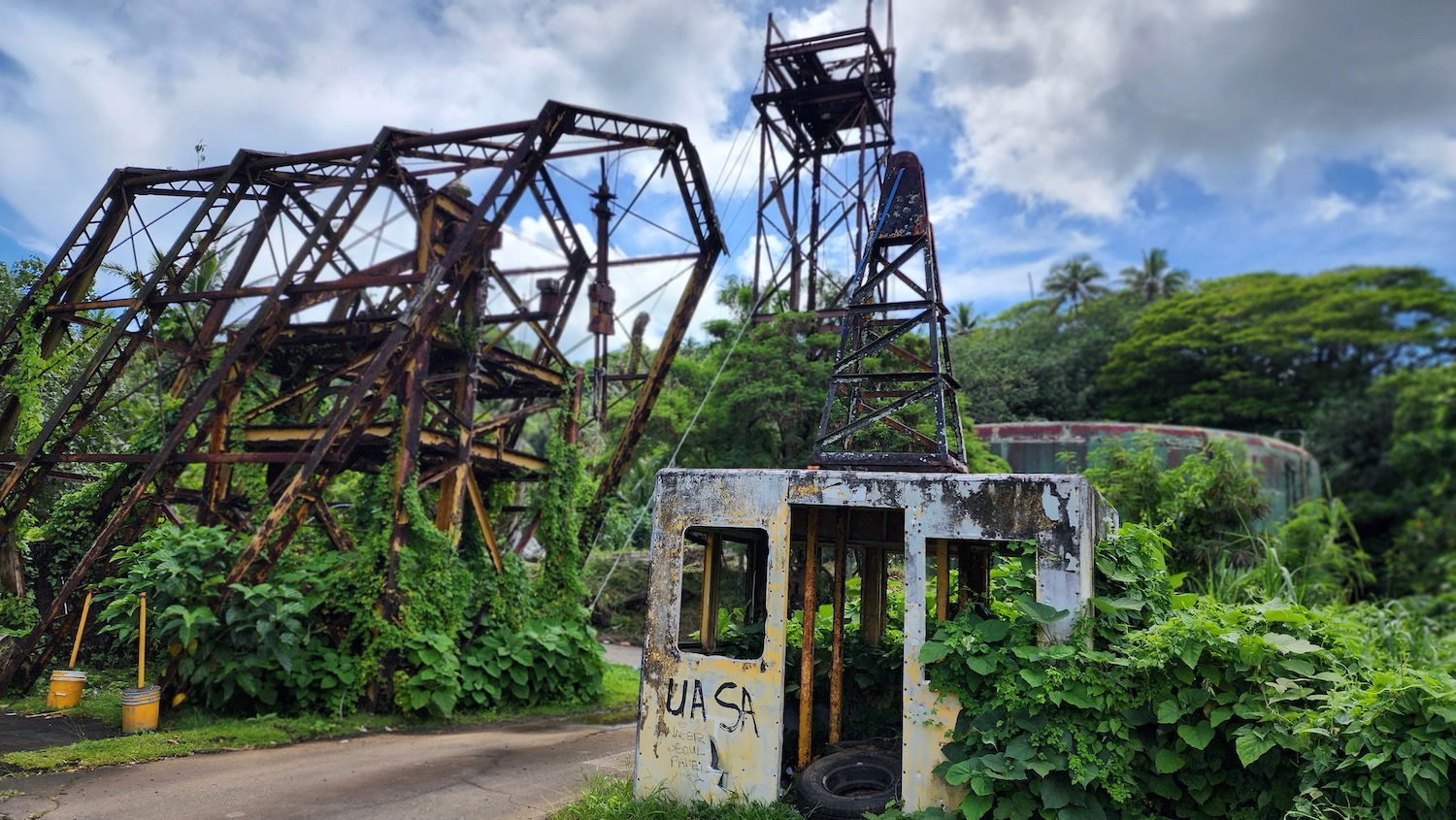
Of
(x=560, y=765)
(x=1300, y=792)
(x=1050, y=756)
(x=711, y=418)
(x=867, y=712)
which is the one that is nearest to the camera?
(x=1300, y=792)

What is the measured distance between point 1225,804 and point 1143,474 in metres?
9.91

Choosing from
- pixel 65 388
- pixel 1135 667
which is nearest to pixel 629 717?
pixel 1135 667

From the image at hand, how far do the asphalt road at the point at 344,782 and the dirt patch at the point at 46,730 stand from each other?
1.02 meters

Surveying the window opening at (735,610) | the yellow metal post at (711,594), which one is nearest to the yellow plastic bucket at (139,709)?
the window opening at (735,610)

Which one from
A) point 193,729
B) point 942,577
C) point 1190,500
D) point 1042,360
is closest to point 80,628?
point 193,729

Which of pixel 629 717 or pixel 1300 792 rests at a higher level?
pixel 1300 792

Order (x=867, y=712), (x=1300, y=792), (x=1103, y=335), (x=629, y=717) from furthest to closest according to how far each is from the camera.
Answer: (x=1103, y=335) < (x=629, y=717) < (x=867, y=712) < (x=1300, y=792)

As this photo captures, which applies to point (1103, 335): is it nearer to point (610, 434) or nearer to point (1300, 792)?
point (610, 434)

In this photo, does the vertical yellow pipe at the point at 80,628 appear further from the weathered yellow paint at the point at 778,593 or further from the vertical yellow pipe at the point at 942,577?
the vertical yellow pipe at the point at 942,577

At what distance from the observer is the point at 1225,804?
5.58m

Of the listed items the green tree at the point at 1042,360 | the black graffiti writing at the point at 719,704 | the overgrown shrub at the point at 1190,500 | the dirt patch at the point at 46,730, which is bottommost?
the dirt patch at the point at 46,730

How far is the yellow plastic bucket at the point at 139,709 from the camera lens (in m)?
8.79

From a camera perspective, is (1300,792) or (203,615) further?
(203,615)

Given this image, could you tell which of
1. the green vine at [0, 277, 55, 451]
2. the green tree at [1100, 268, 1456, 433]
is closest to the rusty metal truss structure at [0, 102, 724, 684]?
the green vine at [0, 277, 55, 451]
